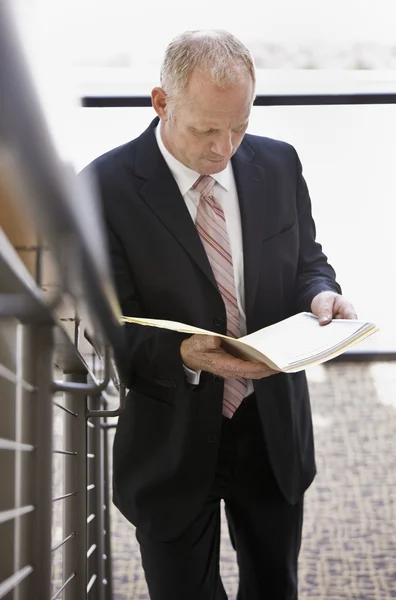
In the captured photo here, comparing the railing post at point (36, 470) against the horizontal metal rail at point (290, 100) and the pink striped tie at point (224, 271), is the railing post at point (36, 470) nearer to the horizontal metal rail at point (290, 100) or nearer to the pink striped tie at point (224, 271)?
the pink striped tie at point (224, 271)

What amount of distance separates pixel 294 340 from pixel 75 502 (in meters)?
0.59

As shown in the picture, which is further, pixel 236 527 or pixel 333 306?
pixel 236 527

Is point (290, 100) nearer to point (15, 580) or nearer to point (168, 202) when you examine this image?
point (168, 202)

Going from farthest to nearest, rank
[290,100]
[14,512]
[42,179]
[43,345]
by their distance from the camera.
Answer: [290,100], [43,345], [14,512], [42,179]

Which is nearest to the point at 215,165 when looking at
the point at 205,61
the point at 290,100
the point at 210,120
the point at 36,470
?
the point at 210,120

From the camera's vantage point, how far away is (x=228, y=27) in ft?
10.8

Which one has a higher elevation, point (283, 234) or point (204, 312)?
point (283, 234)

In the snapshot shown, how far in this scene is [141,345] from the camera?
1502 millimetres

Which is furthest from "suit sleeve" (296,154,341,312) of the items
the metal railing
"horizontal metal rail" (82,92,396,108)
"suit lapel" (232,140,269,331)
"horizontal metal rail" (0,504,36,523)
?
"horizontal metal rail" (82,92,396,108)

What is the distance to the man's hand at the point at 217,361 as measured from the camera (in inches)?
52.5

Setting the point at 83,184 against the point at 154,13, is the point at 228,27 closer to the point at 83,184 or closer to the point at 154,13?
the point at 154,13

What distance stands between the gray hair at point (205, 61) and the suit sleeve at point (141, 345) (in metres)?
0.34

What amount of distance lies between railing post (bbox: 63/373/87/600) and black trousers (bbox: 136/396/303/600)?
0.15 metres

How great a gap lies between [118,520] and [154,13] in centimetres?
220
